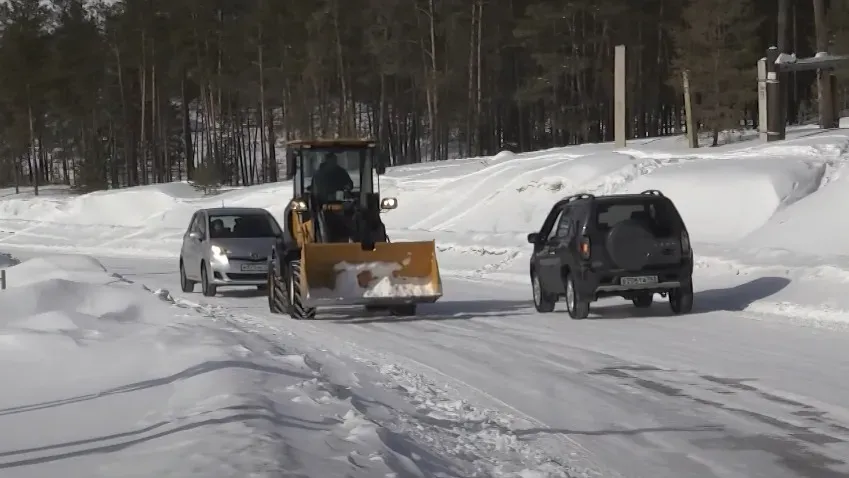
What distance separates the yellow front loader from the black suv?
2.05m

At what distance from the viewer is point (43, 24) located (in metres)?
69.1

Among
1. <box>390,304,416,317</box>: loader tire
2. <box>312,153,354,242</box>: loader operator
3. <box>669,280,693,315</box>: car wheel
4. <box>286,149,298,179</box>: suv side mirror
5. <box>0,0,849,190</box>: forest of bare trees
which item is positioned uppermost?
<box>0,0,849,190</box>: forest of bare trees

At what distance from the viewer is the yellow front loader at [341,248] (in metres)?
16.0

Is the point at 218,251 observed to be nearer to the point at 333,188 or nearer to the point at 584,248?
the point at 333,188

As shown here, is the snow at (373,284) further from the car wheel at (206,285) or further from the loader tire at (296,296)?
the car wheel at (206,285)

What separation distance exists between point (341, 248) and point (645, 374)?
6.25 m

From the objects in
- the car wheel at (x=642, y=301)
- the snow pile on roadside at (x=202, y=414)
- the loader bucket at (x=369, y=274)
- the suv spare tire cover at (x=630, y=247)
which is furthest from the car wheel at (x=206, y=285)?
the suv spare tire cover at (x=630, y=247)

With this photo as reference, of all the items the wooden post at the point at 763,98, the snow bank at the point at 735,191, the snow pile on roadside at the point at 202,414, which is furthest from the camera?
the wooden post at the point at 763,98

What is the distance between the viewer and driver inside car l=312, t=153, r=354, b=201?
1716cm

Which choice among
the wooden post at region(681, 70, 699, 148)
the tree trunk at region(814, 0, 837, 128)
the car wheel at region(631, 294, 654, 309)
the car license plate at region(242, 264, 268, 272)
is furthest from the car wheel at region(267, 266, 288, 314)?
the tree trunk at region(814, 0, 837, 128)

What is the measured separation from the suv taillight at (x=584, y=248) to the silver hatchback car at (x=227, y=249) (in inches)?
260

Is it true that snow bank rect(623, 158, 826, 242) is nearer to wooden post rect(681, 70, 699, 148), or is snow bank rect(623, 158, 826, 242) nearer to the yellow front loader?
wooden post rect(681, 70, 699, 148)

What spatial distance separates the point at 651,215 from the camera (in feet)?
51.2

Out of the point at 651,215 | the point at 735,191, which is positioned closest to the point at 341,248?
the point at 651,215
